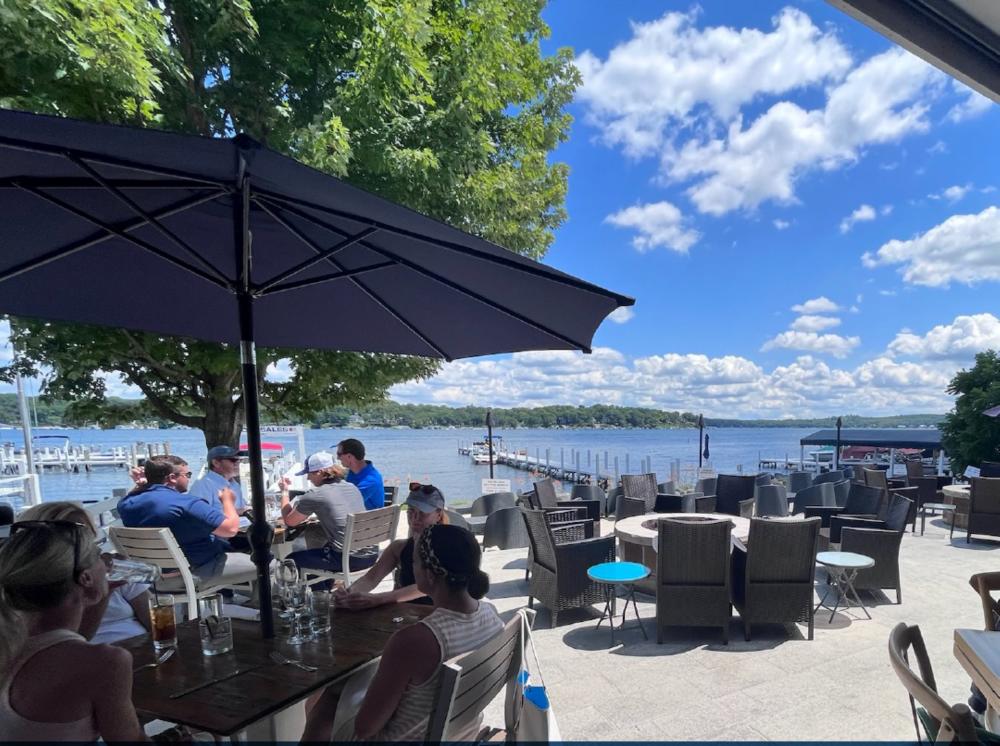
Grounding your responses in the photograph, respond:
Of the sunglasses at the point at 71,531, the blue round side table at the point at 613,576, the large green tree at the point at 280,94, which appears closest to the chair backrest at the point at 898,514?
the blue round side table at the point at 613,576

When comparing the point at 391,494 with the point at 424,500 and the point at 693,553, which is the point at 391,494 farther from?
the point at 693,553

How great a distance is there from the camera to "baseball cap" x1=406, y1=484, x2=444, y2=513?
3.06 metres

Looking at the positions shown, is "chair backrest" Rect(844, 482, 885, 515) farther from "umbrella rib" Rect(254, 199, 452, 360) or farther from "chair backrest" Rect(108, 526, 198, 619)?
"chair backrest" Rect(108, 526, 198, 619)

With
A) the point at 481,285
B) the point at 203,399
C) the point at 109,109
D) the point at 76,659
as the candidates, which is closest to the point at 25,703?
the point at 76,659

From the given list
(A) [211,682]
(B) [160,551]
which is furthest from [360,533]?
(A) [211,682]

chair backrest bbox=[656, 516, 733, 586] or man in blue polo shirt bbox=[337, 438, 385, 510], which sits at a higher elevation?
man in blue polo shirt bbox=[337, 438, 385, 510]

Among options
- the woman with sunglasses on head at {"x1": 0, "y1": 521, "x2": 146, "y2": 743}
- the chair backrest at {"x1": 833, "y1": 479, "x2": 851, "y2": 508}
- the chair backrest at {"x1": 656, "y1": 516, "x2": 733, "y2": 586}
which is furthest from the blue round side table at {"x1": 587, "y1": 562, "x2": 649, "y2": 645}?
the chair backrest at {"x1": 833, "y1": 479, "x2": 851, "y2": 508}

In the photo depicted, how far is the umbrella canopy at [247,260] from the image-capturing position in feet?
4.58

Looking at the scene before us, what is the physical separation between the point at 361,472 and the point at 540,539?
171 cm

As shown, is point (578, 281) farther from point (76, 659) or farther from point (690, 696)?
point (690, 696)

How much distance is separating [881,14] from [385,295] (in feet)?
7.03

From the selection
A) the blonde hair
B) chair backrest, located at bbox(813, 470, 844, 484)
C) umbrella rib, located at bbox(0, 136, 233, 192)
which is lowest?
chair backrest, located at bbox(813, 470, 844, 484)

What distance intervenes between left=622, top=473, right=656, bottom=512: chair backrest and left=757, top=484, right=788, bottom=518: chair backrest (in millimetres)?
1385

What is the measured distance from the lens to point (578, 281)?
78.4 inches
